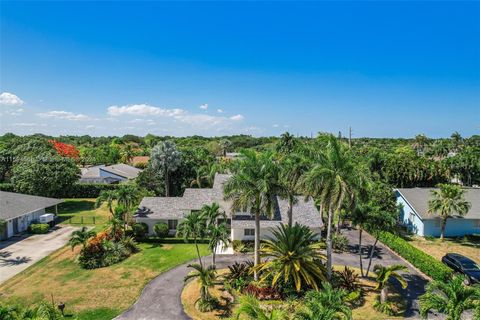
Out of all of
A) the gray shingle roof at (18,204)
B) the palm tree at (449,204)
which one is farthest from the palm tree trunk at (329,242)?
the gray shingle roof at (18,204)

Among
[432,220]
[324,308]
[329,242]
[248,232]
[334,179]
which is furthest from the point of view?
[432,220]

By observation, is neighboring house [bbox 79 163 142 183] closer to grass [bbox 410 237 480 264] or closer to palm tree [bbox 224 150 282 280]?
palm tree [bbox 224 150 282 280]

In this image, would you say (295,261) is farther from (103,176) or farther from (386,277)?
(103,176)

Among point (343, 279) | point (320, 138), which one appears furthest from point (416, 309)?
point (320, 138)

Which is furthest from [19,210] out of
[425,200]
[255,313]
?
[425,200]

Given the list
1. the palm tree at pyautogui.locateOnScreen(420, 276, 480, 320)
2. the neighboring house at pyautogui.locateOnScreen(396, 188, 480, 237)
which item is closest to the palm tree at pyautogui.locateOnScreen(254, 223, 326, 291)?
the palm tree at pyautogui.locateOnScreen(420, 276, 480, 320)

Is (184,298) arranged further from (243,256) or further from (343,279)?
(343,279)

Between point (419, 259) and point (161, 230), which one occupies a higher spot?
point (161, 230)
